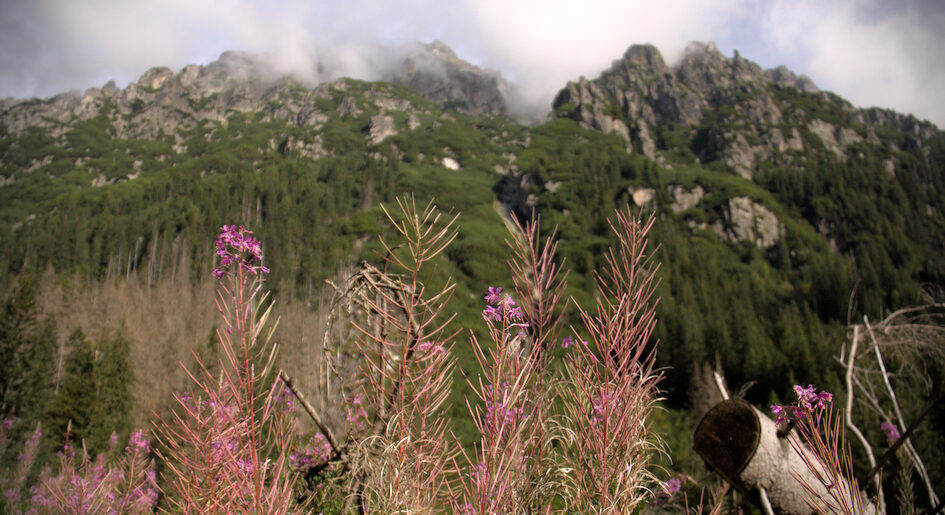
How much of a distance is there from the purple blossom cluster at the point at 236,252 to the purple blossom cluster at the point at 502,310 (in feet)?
2.96

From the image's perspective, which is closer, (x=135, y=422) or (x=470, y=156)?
(x=135, y=422)

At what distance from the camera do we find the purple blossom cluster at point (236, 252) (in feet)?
5.92

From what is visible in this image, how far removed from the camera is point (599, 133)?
139000 mm

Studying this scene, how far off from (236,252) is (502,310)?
3.56 feet

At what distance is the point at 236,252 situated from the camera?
1876 mm

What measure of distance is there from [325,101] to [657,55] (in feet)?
422

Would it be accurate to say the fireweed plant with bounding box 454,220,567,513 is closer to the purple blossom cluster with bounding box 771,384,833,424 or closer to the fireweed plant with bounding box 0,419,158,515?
the purple blossom cluster with bounding box 771,384,833,424

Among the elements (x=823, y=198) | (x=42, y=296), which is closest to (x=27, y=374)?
(x=42, y=296)

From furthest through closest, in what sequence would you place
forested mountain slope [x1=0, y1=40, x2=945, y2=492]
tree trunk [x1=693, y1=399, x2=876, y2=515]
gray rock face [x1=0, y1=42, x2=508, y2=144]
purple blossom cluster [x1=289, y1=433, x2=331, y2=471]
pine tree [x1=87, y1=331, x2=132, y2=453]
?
1. gray rock face [x1=0, y1=42, x2=508, y2=144]
2. forested mountain slope [x1=0, y1=40, x2=945, y2=492]
3. pine tree [x1=87, y1=331, x2=132, y2=453]
4. purple blossom cluster [x1=289, y1=433, x2=331, y2=471]
5. tree trunk [x1=693, y1=399, x2=876, y2=515]

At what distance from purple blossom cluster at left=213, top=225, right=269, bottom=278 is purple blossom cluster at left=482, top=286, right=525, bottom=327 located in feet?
2.96

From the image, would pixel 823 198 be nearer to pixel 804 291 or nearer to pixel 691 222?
pixel 691 222

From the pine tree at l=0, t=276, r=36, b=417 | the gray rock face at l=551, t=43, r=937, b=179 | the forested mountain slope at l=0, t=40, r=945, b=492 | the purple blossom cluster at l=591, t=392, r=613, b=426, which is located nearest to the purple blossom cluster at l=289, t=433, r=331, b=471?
the forested mountain slope at l=0, t=40, r=945, b=492

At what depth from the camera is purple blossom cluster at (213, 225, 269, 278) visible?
5.92 ft

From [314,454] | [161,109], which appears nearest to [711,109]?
[314,454]
